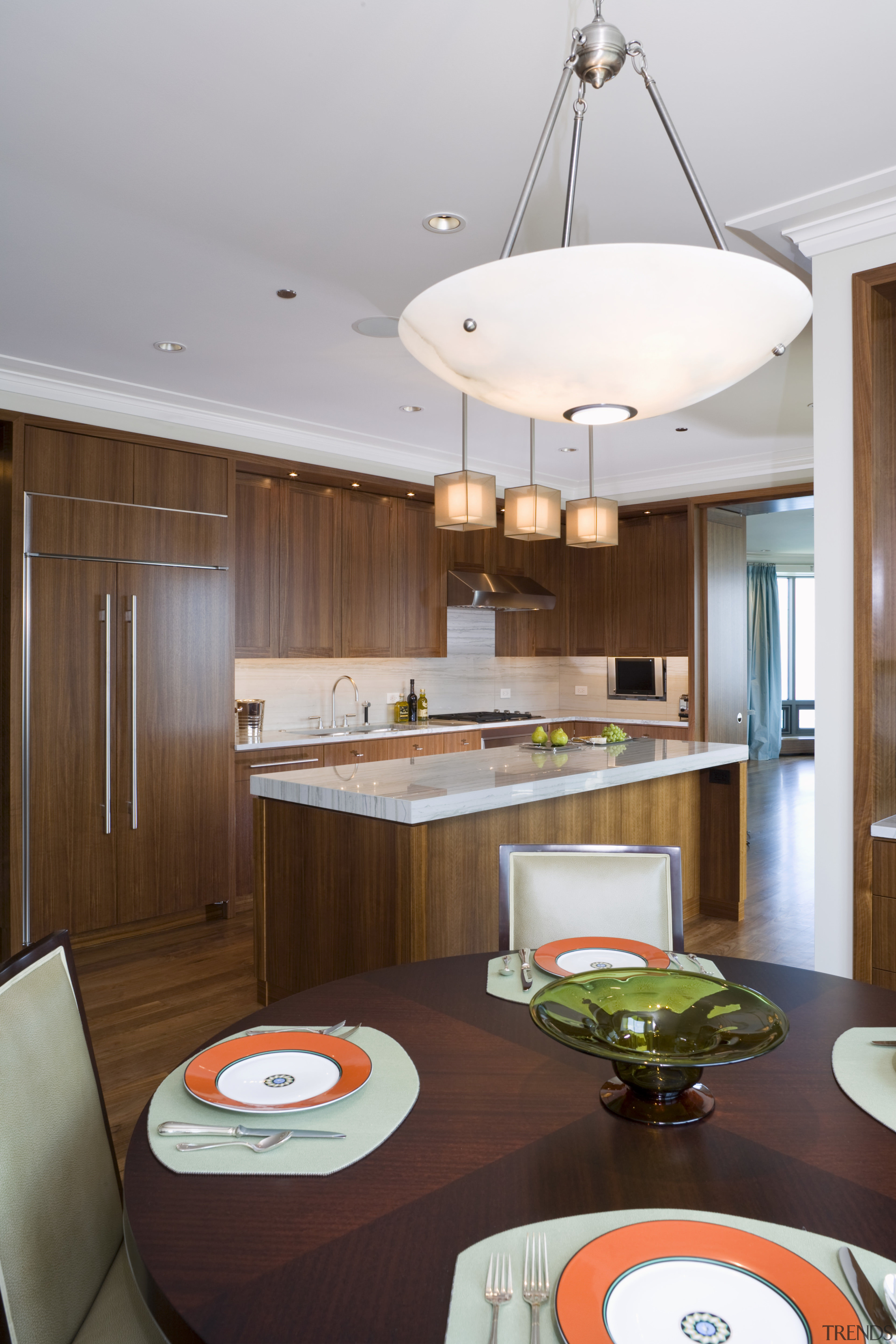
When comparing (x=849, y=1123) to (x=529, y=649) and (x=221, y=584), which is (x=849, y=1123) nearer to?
(x=221, y=584)

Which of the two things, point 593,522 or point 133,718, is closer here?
point 133,718

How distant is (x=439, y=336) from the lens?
122cm

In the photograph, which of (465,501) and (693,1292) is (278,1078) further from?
(465,501)

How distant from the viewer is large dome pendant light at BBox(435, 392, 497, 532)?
145 inches

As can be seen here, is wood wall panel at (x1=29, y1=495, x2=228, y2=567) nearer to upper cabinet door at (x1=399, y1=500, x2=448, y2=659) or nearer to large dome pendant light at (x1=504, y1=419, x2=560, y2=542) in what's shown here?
upper cabinet door at (x1=399, y1=500, x2=448, y2=659)

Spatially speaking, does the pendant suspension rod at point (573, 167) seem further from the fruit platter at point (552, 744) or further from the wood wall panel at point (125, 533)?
the wood wall panel at point (125, 533)

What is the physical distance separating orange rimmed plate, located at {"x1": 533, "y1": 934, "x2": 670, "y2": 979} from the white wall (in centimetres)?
123

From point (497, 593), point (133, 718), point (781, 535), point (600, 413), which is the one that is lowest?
point (133, 718)

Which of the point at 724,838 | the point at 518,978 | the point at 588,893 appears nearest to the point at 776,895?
the point at 724,838

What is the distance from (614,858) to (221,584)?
10.1 feet

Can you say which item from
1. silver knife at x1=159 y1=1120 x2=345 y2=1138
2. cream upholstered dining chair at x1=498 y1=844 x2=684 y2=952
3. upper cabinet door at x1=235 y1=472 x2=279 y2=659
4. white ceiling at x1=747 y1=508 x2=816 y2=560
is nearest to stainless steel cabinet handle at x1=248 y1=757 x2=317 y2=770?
upper cabinet door at x1=235 y1=472 x2=279 y2=659

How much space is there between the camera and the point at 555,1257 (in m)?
0.83

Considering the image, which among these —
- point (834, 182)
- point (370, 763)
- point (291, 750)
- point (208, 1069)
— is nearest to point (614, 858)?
point (208, 1069)

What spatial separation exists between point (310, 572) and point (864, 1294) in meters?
4.66
